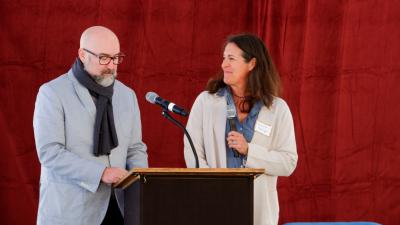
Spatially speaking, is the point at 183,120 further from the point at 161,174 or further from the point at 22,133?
the point at 161,174

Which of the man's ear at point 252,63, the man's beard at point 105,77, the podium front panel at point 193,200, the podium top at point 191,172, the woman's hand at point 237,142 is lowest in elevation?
the podium front panel at point 193,200

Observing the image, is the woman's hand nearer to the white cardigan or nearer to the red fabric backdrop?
the white cardigan

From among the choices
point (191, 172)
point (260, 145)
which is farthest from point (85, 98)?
point (260, 145)

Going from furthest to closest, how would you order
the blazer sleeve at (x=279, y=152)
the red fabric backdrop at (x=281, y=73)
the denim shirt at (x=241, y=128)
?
the red fabric backdrop at (x=281, y=73)
the denim shirt at (x=241, y=128)
the blazer sleeve at (x=279, y=152)

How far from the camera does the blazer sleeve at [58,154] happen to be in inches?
125

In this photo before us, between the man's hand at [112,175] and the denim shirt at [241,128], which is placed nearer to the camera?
the man's hand at [112,175]

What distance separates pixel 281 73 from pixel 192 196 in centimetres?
235

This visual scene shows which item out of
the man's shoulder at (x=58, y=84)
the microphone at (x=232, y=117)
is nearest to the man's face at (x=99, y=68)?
the man's shoulder at (x=58, y=84)

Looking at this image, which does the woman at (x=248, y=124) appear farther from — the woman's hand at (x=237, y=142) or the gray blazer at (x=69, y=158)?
the gray blazer at (x=69, y=158)

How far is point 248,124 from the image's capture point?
11.8ft

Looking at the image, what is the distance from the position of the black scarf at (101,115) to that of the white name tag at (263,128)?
2.34 ft

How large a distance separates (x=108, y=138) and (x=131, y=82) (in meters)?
1.39

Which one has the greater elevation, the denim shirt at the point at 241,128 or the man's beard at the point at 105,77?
the man's beard at the point at 105,77

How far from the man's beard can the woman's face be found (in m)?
0.62
